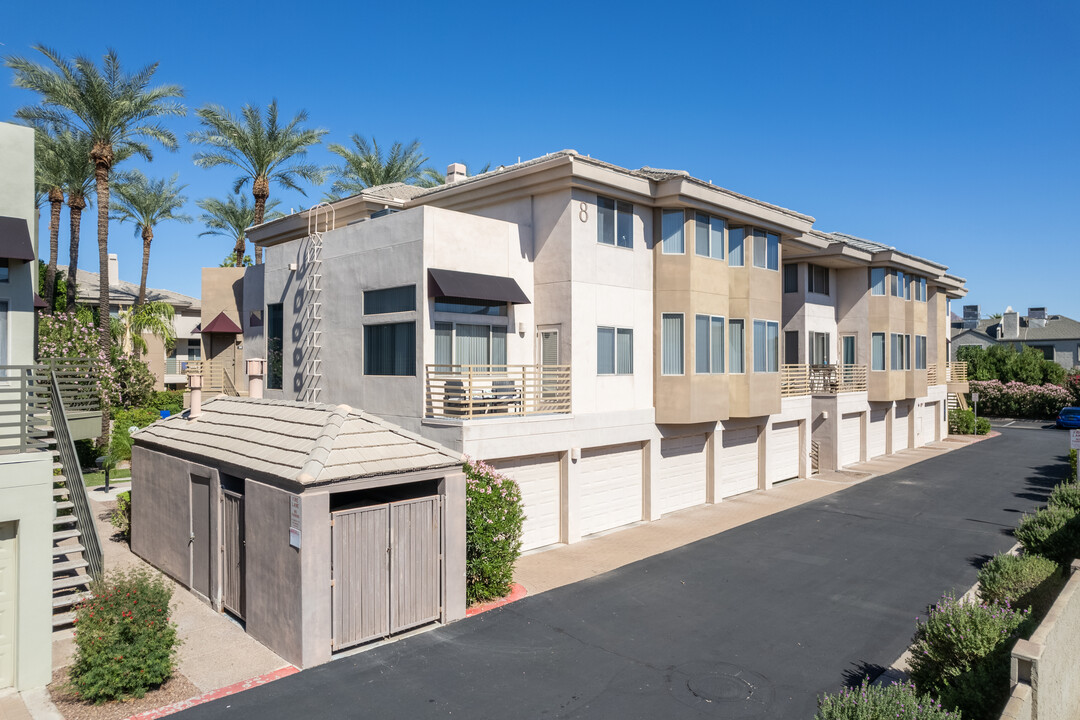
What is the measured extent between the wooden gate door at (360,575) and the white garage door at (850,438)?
23493 millimetres

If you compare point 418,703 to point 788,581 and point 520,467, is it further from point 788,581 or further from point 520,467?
point 788,581

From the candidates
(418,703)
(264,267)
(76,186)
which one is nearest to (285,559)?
(418,703)

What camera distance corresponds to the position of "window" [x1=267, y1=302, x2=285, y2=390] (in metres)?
21.3

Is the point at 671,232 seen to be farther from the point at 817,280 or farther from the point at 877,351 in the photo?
the point at 877,351

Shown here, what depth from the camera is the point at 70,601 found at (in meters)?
10.7

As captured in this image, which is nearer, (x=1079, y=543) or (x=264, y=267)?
(x=1079, y=543)

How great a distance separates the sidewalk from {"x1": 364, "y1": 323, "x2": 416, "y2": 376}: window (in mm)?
5369

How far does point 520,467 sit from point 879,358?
2192 cm

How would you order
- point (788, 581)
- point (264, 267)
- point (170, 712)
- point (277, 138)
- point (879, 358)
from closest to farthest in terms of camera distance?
point (170, 712) → point (788, 581) → point (264, 267) → point (879, 358) → point (277, 138)

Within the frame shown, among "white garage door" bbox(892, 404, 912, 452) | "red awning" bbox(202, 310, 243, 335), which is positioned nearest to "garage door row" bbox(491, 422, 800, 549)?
"white garage door" bbox(892, 404, 912, 452)

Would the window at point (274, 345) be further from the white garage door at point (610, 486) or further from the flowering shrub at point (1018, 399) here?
the flowering shrub at point (1018, 399)

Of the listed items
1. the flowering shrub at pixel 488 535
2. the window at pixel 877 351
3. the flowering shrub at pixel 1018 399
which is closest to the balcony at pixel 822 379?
the window at pixel 877 351

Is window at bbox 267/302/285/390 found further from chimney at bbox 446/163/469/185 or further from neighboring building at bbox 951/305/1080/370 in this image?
neighboring building at bbox 951/305/1080/370

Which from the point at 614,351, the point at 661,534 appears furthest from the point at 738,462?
the point at 614,351
